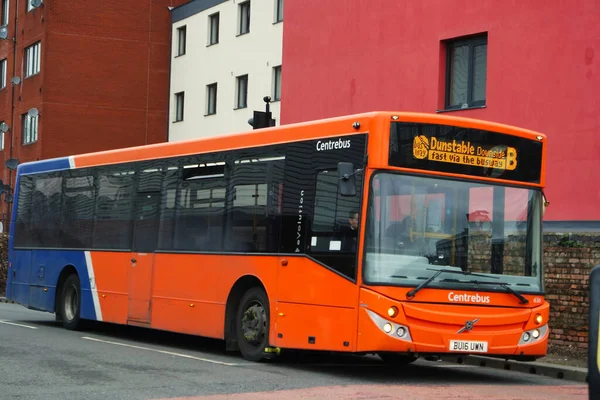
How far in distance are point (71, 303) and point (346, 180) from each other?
341 inches

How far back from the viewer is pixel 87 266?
1850 cm

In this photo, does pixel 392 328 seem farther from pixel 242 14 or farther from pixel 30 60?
pixel 30 60

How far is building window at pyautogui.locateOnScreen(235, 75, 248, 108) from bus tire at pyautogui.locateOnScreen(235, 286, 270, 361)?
2411cm

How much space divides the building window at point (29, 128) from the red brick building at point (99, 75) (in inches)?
4.8

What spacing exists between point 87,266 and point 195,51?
2464 centimetres

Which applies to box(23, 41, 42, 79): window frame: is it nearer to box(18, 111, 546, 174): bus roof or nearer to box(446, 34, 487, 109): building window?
box(446, 34, 487, 109): building window

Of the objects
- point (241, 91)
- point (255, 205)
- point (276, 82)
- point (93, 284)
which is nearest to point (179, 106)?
point (241, 91)

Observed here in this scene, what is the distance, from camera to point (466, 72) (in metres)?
24.8

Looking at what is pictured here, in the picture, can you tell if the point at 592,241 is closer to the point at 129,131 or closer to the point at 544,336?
the point at 544,336

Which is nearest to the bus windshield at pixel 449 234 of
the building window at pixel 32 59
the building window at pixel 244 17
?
the building window at pixel 244 17

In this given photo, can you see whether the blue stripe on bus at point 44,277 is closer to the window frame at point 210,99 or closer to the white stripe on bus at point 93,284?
the white stripe on bus at point 93,284

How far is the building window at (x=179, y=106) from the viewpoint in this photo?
44.1 metres

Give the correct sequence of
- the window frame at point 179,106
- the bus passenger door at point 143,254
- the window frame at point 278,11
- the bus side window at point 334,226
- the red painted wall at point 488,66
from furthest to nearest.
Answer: the window frame at point 179,106, the window frame at point 278,11, the red painted wall at point 488,66, the bus passenger door at point 143,254, the bus side window at point 334,226

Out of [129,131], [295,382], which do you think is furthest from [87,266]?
[129,131]
